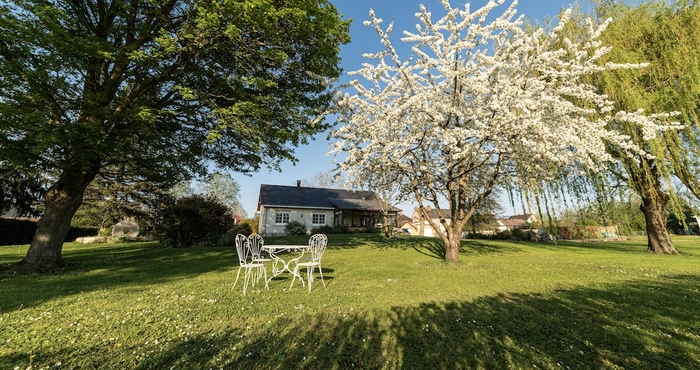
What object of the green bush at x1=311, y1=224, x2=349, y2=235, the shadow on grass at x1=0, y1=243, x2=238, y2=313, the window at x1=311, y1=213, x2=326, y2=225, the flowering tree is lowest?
the shadow on grass at x1=0, y1=243, x2=238, y2=313

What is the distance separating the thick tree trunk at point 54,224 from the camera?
829 centimetres

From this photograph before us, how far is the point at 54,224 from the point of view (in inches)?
335

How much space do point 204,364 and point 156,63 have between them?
8.28 metres

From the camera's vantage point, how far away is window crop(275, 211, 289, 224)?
29.7 m

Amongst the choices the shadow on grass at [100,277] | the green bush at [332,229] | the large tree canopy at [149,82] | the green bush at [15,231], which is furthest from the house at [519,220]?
the green bush at [15,231]

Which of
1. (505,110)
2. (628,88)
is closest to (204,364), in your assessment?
(505,110)

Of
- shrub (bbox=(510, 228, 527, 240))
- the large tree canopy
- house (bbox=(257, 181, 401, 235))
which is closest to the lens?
the large tree canopy

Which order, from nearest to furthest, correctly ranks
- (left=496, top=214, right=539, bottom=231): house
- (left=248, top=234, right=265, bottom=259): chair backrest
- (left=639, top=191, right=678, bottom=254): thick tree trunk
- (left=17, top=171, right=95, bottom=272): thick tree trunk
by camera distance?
(left=248, top=234, right=265, bottom=259): chair backrest
(left=17, top=171, right=95, bottom=272): thick tree trunk
(left=496, top=214, right=539, bottom=231): house
(left=639, top=191, right=678, bottom=254): thick tree trunk

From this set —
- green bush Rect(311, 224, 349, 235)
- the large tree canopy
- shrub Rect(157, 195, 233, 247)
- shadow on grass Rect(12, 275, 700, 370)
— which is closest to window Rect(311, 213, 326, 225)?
green bush Rect(311, 224, 349, 235)

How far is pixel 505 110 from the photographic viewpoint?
22.0 feet

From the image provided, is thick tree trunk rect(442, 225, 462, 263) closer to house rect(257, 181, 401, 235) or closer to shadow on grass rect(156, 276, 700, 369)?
shadow on grass rect(156, 276, 700, 369)

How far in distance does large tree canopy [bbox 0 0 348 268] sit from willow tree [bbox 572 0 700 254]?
9248 mm

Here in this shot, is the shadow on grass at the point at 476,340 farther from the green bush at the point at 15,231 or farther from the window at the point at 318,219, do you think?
the window at the point at 318,219

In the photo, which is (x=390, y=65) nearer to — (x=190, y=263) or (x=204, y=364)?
(x=204, y=364)
